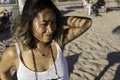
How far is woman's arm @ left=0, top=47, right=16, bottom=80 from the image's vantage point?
6.29 ft

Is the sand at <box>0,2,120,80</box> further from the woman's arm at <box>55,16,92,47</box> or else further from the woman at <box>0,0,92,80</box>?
the woman at <box>0,0,92,80</box>

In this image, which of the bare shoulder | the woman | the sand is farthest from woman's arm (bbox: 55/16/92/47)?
the sand

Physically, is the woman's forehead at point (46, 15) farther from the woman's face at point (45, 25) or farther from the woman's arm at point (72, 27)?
the woman's arm at point (72, 27)

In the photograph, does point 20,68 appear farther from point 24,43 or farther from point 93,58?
point 93,58

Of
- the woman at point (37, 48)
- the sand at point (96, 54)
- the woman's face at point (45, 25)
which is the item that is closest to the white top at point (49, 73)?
the woman at point (37, 48)

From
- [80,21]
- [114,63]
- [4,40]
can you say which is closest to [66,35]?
[80,21]

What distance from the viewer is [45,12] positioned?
74.7 inches

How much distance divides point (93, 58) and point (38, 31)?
20.7 ft

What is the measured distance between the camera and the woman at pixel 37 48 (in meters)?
1.88

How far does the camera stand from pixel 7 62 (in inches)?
76.8

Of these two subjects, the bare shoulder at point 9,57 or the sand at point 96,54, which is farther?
the sand at point 96,54

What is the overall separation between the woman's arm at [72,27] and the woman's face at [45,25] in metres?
0.22

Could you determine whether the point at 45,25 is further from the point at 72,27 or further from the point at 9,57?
the point at 72,27

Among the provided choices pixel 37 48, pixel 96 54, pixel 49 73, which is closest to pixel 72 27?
pixel 37 48
